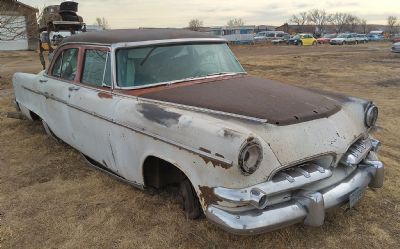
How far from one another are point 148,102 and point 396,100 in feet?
23.8

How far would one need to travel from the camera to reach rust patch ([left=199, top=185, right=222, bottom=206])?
9.40 ft

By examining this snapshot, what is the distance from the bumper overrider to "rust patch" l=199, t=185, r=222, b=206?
1.2 inches

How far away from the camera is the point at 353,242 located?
322 cm

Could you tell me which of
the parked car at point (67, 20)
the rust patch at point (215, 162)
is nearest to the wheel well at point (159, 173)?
the rust patch at point (215, 162)

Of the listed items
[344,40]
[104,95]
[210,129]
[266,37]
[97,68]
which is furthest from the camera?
[266,37]

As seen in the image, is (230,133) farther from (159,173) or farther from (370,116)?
(370,116)

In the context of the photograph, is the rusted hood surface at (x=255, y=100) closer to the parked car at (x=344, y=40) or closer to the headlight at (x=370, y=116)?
the headlight at (x=370, y=116)

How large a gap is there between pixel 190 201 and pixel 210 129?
80 centimetres

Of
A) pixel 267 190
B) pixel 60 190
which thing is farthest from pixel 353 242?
pixel 60 190

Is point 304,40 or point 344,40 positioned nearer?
point 304,40

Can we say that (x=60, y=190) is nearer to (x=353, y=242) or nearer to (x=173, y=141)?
(x=173, y=141)

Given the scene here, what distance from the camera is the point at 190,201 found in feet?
11.2

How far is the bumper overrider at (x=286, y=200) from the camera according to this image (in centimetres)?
275

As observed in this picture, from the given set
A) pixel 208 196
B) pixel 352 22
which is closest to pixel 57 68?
pixel 208 196
